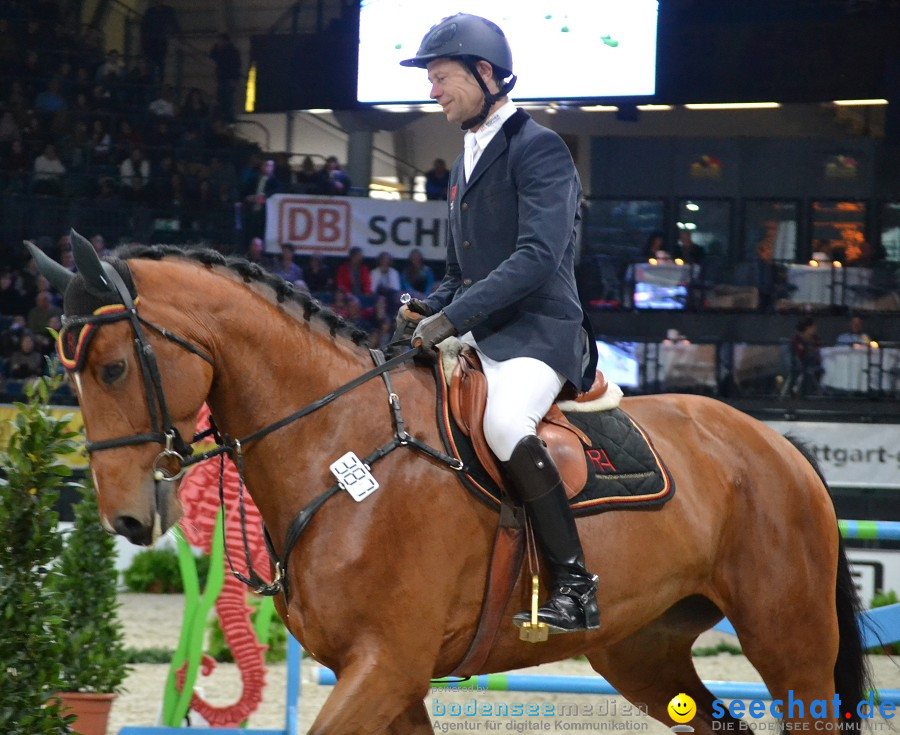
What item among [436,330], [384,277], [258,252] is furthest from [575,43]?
[436,330]

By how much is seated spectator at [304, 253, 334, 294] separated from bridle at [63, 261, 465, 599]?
10.4m

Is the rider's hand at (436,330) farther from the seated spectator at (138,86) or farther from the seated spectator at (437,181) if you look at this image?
the seated spectator at (138,86)

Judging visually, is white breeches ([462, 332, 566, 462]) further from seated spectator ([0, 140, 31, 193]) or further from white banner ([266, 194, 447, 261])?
seated spectator ([0, 140, 31, 193])

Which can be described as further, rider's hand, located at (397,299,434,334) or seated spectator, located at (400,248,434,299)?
seated spectator, located at (400,248,434,299)

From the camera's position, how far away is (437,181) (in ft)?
47.3

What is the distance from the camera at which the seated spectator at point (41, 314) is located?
13.1 meters

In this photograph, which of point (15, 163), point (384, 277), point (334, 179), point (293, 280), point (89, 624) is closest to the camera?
point (89, 624)

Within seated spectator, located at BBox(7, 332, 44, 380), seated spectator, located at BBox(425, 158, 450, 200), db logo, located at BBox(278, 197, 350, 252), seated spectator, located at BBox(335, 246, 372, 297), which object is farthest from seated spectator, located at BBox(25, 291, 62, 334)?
seated spectator, located at BBox(425, 158, 450, 200)

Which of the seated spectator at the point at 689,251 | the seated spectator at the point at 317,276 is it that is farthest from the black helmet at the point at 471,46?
the seated spectator at the point at 689,251

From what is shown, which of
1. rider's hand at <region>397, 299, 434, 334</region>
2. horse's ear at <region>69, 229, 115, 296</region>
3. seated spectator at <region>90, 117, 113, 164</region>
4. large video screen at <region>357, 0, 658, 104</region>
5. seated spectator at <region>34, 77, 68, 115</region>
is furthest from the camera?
seated spectator at <region>34, 77, 68, 115</region>

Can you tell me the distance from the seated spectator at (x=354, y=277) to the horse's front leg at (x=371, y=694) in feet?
34.8

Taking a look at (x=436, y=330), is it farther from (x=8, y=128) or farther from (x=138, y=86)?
(x=138, y=86)

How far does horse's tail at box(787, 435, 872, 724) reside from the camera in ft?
12.9

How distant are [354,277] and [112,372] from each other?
422 inches
